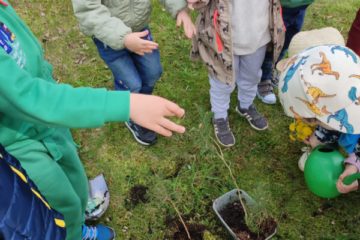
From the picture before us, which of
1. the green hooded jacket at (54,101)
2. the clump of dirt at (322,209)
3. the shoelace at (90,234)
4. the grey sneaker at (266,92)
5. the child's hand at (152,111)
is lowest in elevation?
the clump of dirt at (322,209)

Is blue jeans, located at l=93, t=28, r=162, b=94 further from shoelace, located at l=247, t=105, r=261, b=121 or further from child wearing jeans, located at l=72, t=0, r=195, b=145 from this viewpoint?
shoelace, located at l=247, t=105, r=261, b=121

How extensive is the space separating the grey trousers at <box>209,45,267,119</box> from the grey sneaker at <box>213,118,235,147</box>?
42mm

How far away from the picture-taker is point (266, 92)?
3.49 m

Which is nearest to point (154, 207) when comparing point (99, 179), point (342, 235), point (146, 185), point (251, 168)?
point (146, 185)

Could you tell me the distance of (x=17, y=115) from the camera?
4.78ft

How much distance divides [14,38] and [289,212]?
2.03 metres

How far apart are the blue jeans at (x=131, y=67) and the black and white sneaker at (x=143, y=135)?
35 cm

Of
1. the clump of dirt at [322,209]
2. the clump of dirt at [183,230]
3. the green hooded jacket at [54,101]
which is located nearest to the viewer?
the green hooded jacket at [54,101]

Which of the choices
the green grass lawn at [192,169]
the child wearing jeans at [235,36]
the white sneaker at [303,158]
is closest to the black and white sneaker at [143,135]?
the green grass lawn at [192,169]

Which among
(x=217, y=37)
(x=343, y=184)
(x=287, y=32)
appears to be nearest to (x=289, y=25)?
(x=287, y=32)

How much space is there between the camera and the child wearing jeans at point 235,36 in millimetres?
2484

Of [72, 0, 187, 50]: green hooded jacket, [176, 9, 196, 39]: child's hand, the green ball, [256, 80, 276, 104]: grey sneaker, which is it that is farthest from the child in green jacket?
[256, 80, 276, 104]: grey sneaker

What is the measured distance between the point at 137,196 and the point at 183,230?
1.39 feet

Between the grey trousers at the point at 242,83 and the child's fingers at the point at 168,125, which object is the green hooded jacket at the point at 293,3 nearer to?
the grey trousers at the point at 242,83
